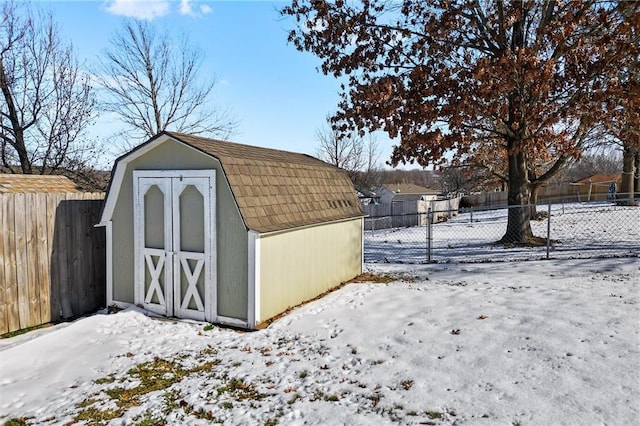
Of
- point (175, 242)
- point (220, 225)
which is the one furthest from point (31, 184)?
point (220, 225)

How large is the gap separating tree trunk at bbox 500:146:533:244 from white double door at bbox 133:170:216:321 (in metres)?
9.56

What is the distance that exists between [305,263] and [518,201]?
331 inches

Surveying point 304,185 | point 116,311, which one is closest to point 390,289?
point 304,185

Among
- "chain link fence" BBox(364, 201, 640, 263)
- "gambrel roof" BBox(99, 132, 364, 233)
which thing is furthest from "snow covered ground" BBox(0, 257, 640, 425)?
"chain link fence" BBox(364, 201, 640, 263)

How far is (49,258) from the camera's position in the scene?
21.8ft

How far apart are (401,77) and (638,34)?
18.4 ft

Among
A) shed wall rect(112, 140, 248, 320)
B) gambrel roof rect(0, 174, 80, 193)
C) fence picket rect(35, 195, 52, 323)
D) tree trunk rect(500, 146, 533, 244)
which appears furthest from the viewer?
tree trunk rect(500, 146, 533, 244)

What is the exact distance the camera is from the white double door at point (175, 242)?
19.8 ft

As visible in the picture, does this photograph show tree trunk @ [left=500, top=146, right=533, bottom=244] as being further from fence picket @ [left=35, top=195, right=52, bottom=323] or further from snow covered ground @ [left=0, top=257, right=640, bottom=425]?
fence picket @ [left=35, top=195, right=52, bottom=323]

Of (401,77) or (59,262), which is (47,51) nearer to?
(59,262)

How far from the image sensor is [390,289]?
742 centimetres

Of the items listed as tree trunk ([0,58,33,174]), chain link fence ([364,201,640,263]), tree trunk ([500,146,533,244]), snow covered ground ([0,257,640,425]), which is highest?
tree trunk ([0,58,33,174])

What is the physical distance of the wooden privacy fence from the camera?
6.06m

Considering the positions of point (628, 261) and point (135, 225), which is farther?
point (628, 261)
